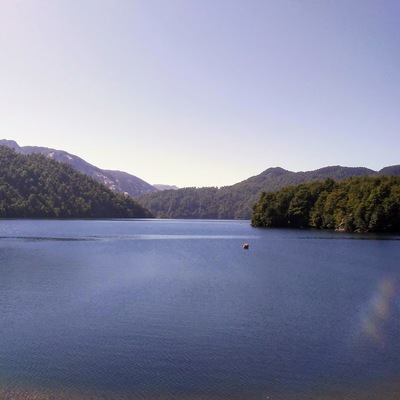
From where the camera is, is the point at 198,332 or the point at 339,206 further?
the point at 339,206

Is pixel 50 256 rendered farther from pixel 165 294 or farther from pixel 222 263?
pixel 165 294

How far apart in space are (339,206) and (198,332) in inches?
5943

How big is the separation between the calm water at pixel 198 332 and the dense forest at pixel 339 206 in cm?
9741

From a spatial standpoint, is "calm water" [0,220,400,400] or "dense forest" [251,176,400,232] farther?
"dense forest" [251,176,400,232]

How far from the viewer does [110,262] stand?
65.9m

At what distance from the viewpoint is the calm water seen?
2098cm

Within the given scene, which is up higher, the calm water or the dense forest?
the dense forest

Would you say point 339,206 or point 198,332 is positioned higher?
point 339,206

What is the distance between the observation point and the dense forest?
5886 inches

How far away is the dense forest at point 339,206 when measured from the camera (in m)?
150

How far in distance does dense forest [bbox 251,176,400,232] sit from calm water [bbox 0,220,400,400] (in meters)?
97.4

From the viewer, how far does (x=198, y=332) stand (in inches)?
1152

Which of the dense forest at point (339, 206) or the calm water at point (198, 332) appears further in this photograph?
the dense forest at point (339, 206)

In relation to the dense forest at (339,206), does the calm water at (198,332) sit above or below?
below
